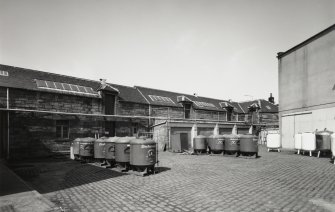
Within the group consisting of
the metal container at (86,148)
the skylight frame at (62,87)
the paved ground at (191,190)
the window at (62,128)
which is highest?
the skylight frame at (62,87)

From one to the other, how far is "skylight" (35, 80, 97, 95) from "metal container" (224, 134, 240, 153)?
532 inches

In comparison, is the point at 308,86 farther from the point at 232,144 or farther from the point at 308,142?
the point at 232,144

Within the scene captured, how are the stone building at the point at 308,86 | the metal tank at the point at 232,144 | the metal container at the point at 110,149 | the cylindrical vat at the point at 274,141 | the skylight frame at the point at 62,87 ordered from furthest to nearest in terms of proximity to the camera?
the cylindrical vat at the point at 274,141
the skylight frame at the point at 62,87
the stone building at the point at 308,86
the metal tank at the point at 232,144
the metal container at the point at 110,149

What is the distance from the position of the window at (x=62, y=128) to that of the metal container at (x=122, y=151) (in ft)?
30.9

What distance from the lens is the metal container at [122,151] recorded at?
1060cm

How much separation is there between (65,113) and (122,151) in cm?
947

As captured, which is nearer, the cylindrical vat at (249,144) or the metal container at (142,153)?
the metal container at (142,153)

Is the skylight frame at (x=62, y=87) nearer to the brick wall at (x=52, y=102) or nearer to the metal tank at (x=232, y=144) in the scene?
the brick wall at (x=52, y=102)

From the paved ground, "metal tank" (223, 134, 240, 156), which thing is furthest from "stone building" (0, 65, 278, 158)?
the paved ground

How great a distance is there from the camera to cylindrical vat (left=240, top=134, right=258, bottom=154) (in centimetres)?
1547

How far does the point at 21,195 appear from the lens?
592 centimetres

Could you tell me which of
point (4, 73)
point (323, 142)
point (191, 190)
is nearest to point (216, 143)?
point (323, 142)

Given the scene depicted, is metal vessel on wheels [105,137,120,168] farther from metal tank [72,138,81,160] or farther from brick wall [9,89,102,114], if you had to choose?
brick wall [9,89,102,114]

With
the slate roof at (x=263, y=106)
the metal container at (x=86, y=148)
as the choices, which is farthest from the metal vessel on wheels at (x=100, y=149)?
the slate roof at (x=263, y=106)
